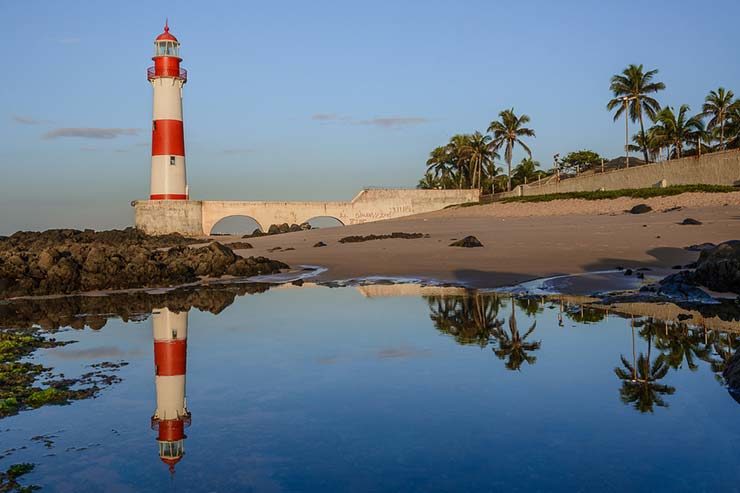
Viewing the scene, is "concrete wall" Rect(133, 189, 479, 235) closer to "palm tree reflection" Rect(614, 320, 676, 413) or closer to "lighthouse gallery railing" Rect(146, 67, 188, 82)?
"lighthouse gallery railing" Rect(146, 67, 188, 82)

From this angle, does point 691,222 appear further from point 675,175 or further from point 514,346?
point 514,346

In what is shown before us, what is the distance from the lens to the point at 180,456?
474cm

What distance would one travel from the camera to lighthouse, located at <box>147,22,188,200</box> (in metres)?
39.3

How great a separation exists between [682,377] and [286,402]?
350 centimetres

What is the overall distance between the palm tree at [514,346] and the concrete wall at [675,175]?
89.1 ft

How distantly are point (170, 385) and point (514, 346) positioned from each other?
376 centimetres

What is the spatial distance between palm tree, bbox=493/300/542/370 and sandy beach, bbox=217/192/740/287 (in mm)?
4931

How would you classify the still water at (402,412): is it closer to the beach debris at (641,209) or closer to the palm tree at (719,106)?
the beach debris at (641,209)

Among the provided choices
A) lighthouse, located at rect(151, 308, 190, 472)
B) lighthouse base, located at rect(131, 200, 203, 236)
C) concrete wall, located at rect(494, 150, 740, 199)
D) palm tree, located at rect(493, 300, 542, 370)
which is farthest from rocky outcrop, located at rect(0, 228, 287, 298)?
concrete wall, located at rect(494, 150, 740, 199)

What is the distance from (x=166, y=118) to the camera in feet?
129

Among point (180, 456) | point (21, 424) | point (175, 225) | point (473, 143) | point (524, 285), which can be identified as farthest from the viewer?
point (473, 143)

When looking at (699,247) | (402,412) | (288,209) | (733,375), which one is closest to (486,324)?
(733,375)

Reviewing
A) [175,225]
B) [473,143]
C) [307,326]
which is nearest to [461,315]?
[307,326]

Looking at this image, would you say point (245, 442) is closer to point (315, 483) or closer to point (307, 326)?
point (315, 483)
